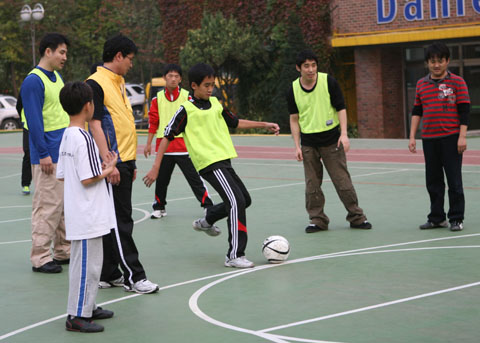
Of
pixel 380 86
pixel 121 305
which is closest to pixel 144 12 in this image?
pixel 380 86

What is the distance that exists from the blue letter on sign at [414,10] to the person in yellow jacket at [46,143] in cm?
1846

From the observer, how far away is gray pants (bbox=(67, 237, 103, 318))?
17.8ft

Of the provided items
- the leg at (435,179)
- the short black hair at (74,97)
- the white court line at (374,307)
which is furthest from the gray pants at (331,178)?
the short black hair at (74,97)

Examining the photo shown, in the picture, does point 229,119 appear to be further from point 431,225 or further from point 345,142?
point 431,225

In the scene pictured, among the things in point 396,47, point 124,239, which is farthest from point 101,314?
point 396,47

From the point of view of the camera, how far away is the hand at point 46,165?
7191 millimetres

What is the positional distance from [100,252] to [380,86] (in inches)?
823

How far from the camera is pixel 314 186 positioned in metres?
8.96

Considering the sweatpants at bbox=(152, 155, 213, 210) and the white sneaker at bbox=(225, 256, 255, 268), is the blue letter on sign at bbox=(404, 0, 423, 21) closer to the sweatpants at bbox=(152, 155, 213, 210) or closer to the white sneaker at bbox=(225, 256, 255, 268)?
the sweatpants at bbox=(152, 155, 213, 210)

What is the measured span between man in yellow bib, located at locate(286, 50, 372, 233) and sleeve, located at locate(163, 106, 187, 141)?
1822mm

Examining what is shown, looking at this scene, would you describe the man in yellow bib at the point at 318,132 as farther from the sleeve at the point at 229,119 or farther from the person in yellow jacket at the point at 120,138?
the person in yellow jacket at the point at 120,138

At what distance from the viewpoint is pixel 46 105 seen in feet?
24.1

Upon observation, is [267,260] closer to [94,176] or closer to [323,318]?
[323,318]

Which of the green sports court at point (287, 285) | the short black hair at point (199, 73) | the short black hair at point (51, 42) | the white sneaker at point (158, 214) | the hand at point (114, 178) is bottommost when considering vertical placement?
the green sports court at point (287, 285)
